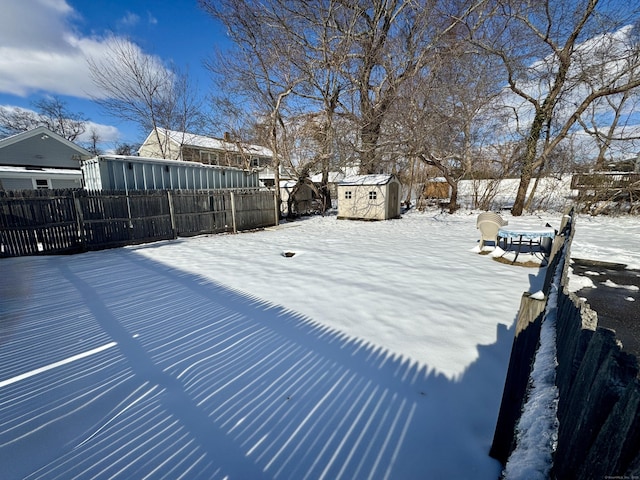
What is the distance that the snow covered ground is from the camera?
1718 millimetres

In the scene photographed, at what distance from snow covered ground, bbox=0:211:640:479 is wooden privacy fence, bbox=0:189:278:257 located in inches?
67.5

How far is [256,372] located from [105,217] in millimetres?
7829

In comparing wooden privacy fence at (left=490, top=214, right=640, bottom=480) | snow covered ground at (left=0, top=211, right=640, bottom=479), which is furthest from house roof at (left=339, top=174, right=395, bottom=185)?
wooden privacy fence at (left=490, top=214, right=640, bottom=480)

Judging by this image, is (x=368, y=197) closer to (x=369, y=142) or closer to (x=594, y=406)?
(x=369, y=142)

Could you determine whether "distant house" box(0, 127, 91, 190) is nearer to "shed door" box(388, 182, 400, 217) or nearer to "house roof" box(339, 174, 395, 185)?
"house roof" box(339, 174, 395, 185)

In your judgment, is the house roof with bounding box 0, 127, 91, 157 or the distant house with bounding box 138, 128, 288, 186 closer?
the house roof with bounding box 0, 127, 91, 157

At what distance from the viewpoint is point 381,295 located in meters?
4.12

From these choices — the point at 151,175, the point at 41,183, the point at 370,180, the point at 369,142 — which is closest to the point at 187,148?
the point at 41,183

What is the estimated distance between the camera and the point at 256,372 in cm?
247

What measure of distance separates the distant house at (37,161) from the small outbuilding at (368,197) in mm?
14194

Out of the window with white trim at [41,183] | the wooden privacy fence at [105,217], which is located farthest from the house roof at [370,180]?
the window with white trim at [41,183]

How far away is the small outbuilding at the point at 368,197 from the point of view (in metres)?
13.4

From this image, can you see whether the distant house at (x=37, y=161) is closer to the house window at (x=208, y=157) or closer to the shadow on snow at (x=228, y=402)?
the house window at (x=208, y=157)

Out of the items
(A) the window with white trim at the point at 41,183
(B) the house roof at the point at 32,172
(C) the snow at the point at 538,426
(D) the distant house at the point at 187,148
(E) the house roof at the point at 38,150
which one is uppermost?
(D) the distant house at the point at 187,148
